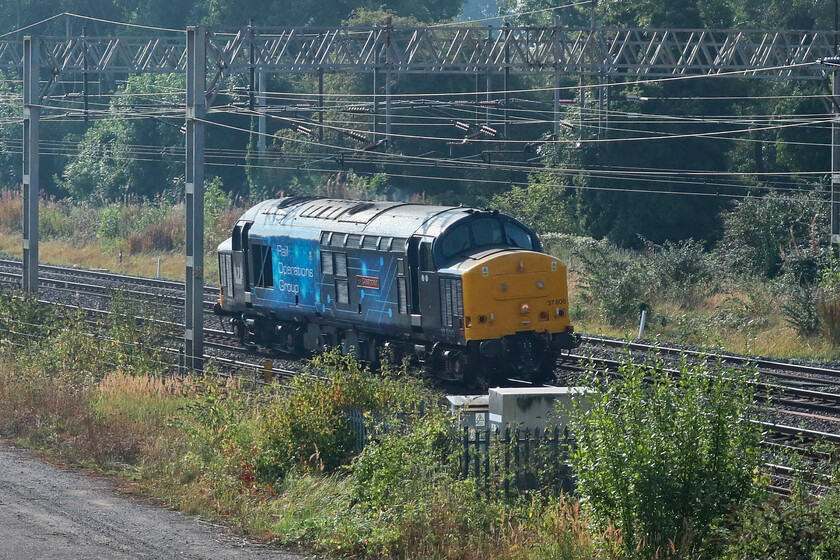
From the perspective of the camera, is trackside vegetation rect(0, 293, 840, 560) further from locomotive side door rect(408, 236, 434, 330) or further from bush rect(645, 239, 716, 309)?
bush rect(645, 239, 716, 309)

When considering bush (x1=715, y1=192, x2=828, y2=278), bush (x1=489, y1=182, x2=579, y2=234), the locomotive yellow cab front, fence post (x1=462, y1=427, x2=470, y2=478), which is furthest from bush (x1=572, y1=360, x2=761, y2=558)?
bush (x1=489, y1=182, x2=579, y2=234)

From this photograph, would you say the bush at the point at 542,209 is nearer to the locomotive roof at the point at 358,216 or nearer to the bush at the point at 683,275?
the bush at the point at 683,275

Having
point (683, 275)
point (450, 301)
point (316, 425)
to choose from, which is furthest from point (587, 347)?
point (316, 425)

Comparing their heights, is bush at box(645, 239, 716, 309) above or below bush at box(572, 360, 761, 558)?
above

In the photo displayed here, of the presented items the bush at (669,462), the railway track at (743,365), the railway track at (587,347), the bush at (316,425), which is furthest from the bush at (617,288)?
the bush at (669,462)

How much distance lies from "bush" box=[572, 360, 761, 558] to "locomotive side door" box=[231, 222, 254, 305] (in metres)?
Answer: 16.5

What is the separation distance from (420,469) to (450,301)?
8.70 meters

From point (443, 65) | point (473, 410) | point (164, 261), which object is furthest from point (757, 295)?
point (164, 261)

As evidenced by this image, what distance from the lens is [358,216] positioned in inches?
911

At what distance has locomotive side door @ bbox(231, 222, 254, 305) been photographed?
26094 millimetres

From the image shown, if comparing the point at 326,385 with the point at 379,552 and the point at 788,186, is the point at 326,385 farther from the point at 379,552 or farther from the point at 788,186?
the point at 788,186

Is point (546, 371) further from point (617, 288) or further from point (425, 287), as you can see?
point (617, 288)

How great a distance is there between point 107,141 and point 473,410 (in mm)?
53116

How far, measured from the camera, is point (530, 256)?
68.2 feet
